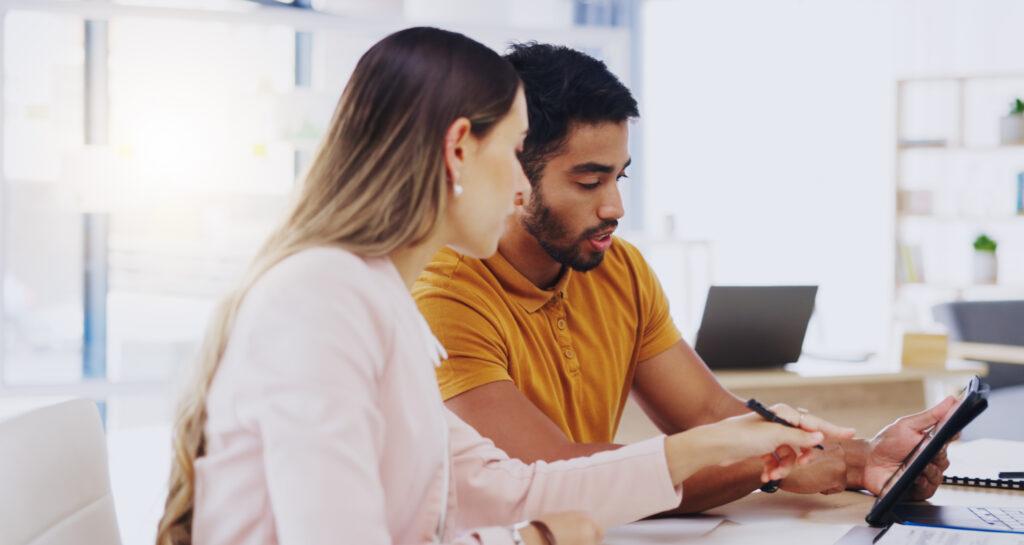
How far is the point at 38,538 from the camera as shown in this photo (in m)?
0.99

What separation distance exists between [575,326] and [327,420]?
35.5 inches

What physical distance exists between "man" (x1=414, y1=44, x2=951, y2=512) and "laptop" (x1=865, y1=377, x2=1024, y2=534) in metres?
0.06

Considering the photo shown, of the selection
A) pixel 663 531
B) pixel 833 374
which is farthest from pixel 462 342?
pixel 833 374

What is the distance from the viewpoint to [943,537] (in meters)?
1.27

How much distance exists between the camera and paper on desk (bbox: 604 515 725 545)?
52.9 inches

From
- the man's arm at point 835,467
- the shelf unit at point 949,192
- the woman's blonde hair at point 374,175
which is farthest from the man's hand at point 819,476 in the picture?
the shelf unit at point 949,192

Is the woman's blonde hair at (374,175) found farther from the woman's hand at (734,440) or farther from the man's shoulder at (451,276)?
the man's shoulder at (451,276)

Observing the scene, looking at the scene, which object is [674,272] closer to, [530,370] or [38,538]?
[530,370]

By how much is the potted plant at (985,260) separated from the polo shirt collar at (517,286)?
477 cm

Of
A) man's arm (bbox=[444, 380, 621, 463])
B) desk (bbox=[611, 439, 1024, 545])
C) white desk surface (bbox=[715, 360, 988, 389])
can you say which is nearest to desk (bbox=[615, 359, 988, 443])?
white desk surface (bbox=[715, 360, 988, 389])

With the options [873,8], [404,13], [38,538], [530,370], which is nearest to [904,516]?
[530,370]

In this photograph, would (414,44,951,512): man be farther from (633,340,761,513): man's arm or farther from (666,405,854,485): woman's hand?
(666,405,854,485): woman's hand

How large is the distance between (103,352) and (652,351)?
3.30m

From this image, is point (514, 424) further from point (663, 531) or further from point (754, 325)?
point (754, 325)
